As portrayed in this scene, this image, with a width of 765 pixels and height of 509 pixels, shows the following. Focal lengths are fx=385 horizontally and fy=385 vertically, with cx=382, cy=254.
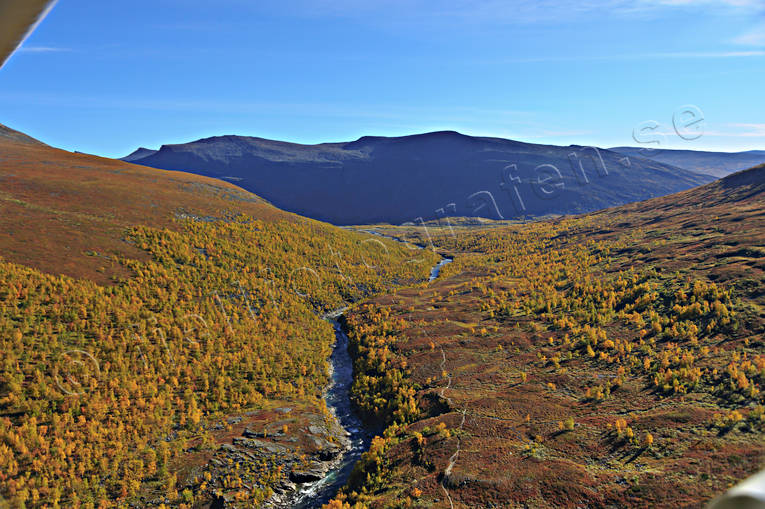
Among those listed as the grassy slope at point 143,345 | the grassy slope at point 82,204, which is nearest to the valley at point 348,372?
the grassy slope at point 143,345

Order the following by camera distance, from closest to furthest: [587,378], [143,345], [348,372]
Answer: [587,378] → [143,345] → [348,372]

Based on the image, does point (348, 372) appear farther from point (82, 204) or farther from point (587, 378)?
point (82, 204)

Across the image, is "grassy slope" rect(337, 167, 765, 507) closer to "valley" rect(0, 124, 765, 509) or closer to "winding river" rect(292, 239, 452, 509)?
"valley" rect(0, 124, 765, 509)

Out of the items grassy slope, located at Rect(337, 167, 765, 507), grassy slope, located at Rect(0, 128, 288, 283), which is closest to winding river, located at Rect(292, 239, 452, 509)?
grassy slope, located at Rect(337, 167, 765, 507)

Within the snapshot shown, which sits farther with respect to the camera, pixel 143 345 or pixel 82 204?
pixel 82 204

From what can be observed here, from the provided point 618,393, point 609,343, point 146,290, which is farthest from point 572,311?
point 146,290

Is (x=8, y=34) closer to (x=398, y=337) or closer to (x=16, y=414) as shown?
(x=16, y=414)

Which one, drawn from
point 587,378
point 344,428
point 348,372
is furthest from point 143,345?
point 587,378
